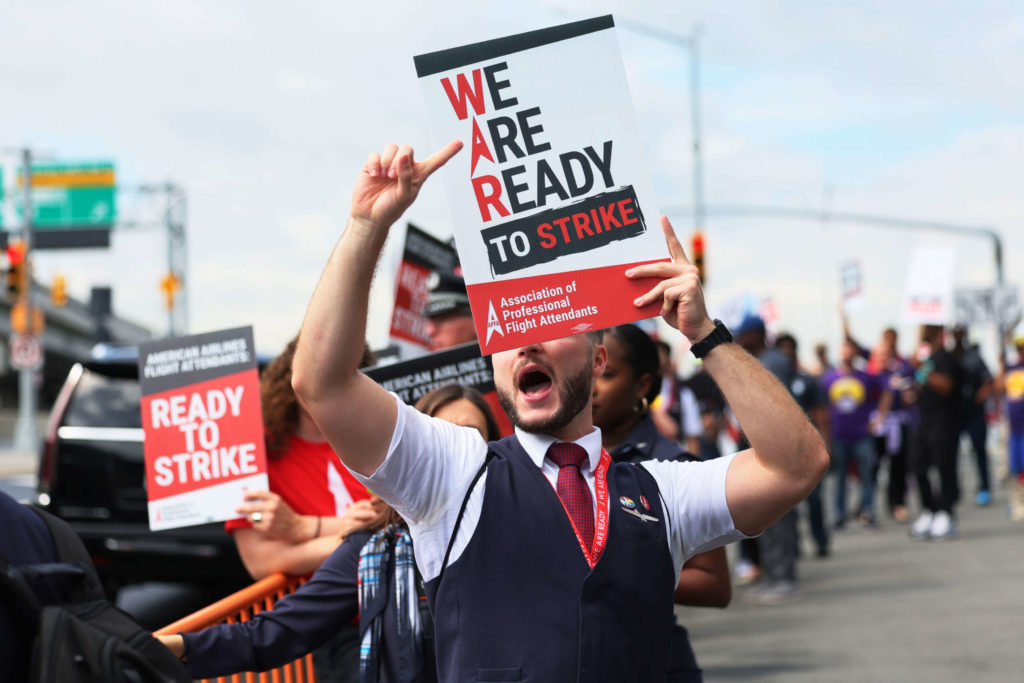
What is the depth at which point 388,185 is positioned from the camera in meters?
2.47

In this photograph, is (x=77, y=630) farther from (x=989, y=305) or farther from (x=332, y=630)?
(x=989, y=305)

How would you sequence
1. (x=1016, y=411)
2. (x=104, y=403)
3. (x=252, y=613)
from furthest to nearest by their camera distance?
(x=1016, y=411) → (x=104, y=403) → (x=252, y=613)

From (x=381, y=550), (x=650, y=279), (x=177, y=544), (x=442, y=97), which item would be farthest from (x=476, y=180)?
(x=177, y=544)

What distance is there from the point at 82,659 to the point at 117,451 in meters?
6.95

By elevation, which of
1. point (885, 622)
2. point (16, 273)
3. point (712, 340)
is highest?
point (16, 273)

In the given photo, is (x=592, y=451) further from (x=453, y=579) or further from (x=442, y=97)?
(x=442, y=97)

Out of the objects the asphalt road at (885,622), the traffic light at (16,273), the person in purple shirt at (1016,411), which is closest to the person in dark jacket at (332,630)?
the asphalt road at (885,622)

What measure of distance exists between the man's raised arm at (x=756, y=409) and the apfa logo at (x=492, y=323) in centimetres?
29

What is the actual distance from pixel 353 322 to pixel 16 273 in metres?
27.1

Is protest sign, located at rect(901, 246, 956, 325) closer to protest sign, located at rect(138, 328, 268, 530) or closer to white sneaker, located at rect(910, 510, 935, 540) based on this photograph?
white sneaker, located at rect(910, 510, 935, 540)

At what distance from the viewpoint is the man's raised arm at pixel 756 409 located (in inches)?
103

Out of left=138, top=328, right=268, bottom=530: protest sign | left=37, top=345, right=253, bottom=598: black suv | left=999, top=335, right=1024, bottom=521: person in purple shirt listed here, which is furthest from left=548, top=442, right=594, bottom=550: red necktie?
left=999, top=335, right=1024, bottom=521: person in purple shirt

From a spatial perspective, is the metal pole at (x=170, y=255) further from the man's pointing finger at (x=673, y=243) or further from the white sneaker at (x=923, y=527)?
the man's pointing finger at (x=673, y=243)

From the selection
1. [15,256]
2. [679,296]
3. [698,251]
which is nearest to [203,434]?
[679,296]
